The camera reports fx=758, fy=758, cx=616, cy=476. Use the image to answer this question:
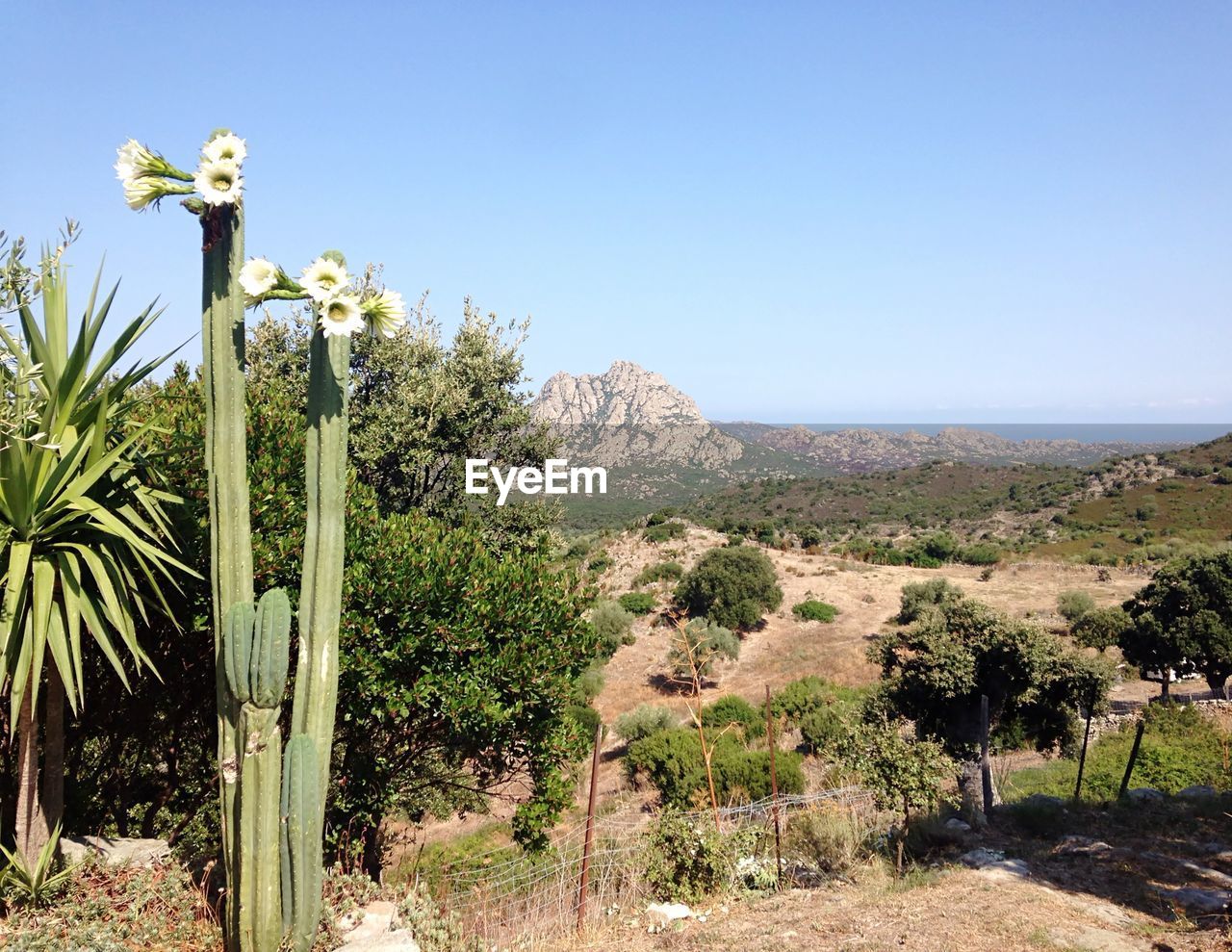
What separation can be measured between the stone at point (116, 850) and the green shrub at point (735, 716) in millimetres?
15194

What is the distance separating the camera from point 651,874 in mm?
7953

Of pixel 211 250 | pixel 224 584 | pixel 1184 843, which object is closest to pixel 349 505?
pixel 224 584

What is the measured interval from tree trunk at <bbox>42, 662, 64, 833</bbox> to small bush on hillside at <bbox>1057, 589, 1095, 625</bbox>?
92.9 feet

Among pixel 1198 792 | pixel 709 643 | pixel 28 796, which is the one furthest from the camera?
pixel 709 643

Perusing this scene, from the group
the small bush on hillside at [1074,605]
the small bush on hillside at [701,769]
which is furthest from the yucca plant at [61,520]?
the small bush on hillside at [1074,605]

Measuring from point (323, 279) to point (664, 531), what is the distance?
3759cm

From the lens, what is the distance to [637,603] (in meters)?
32.0

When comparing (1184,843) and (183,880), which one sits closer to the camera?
(183,880)

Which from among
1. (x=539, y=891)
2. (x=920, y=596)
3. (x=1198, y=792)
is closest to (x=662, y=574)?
(x=920, y=596)

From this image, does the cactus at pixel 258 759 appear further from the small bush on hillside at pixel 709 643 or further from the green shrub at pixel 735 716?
the small bush on hillside at pixel 709 643

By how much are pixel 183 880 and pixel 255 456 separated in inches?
131

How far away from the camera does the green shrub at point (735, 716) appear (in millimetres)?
19641

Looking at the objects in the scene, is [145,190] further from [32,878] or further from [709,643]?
[709,643]

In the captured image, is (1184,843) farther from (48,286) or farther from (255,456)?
(48,286)
